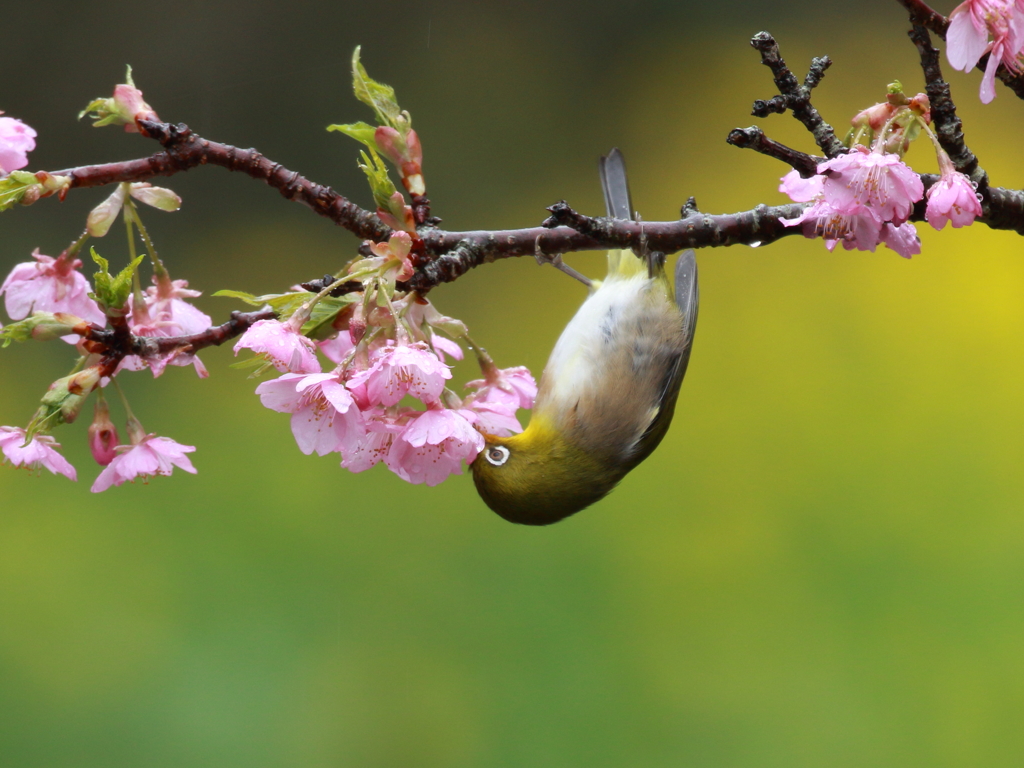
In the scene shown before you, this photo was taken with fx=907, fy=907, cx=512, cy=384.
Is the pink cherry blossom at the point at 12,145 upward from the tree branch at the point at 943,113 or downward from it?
upward

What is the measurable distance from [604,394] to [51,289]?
29.0 inches

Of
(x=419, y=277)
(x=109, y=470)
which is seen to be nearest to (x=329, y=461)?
(x=109, y=470)

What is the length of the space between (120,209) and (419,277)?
0.30 m

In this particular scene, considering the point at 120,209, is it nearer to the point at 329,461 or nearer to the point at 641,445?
the point at 641,445

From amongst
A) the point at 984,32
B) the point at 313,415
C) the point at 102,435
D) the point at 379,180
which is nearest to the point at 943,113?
the point at 984,32

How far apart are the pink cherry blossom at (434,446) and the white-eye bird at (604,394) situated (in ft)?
1.08

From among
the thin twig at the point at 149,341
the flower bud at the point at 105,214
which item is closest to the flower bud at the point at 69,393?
the thin twig at the point at 149,341

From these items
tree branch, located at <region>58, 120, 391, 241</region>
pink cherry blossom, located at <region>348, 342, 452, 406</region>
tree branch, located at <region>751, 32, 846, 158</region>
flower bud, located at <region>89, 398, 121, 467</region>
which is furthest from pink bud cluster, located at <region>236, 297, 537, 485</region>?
tree branch, located at <region>751, 32, 846, 158</region>

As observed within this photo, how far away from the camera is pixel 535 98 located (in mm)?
3123

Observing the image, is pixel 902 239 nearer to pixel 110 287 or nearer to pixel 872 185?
pixel 872 185

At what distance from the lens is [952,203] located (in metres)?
0.68

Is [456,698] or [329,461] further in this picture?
[329,461]

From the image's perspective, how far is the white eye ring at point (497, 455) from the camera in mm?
1178

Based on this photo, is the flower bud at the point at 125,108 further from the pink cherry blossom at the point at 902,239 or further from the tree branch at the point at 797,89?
the pink cherry blossom at the point at 902,239
